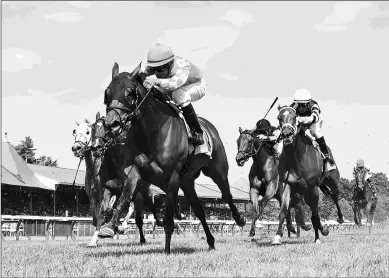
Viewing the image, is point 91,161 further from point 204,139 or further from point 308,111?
point 308,111

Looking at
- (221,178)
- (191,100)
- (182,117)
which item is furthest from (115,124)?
(221,178)

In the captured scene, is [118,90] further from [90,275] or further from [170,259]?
[90,275]

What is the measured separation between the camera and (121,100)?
8.76 metres

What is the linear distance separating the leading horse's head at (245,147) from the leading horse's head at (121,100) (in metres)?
7.51

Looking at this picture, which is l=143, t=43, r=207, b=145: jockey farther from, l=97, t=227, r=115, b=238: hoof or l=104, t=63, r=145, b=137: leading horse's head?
l=97, t=227, r=115, b=238: hoof

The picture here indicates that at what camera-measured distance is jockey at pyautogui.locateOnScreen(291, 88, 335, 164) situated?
45.0 ft

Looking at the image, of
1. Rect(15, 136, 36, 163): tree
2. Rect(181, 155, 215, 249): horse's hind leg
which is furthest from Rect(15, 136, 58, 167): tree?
Rect(181, 155, 215, 249): horse's hind leg

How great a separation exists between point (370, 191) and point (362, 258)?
23.2m

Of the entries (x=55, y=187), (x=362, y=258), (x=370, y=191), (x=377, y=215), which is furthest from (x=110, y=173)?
(x=377, y=215)

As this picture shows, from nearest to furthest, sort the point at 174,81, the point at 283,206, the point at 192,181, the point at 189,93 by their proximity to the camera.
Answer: the point at 174,81 → the point at 189,93 → the point at 192,181 → the point at 283,206

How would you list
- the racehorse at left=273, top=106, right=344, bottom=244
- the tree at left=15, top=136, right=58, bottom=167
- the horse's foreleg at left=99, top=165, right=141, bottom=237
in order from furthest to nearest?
the tree at left=15, top=136, right=58, bottom=167
the racehorse at left=273, top=106, right=344, bottom=244
the horse's foreleg at left=99, top=165, right=141, bottom=237

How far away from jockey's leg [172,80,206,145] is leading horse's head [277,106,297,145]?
2.66m

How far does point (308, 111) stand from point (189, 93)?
177 inches

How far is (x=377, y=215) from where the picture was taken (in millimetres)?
113312
